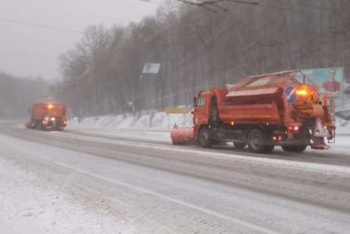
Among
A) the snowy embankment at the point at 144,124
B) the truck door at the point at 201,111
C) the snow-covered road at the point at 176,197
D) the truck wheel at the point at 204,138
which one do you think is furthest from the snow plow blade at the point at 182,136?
the snowy embankment at the point at 144,124

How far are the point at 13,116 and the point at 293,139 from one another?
15184 cm

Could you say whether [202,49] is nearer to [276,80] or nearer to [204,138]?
[204,138]

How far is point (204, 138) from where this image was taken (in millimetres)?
21812

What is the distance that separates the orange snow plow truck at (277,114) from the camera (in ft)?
56.6

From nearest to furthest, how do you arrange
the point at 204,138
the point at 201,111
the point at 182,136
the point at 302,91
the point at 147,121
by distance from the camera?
the point at 302,91
the point at 204,138
the point at 201,111
the point at 182,136
the point at 147,121

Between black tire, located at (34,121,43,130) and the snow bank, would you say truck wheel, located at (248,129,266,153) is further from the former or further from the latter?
black tire, located at (34,121,43,130)

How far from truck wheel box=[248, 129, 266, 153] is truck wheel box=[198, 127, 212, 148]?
3055 millimetres

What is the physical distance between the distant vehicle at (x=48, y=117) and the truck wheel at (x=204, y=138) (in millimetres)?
29727

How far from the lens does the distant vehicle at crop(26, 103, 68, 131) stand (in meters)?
48.8

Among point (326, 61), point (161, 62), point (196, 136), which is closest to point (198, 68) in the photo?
point (161, 62)

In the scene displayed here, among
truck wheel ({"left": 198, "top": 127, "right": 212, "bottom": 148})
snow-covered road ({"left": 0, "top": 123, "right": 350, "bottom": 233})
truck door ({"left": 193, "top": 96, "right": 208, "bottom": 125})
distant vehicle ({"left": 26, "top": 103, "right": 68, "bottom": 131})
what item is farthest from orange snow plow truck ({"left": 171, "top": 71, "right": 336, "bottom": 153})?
distant vehicle ({"left": 26, "top": 103, "right": 68, "bottom": 131})

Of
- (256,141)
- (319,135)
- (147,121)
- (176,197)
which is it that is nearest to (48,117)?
(147,121)

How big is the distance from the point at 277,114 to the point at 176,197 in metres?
9.05

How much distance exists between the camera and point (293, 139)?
17.2 meters
